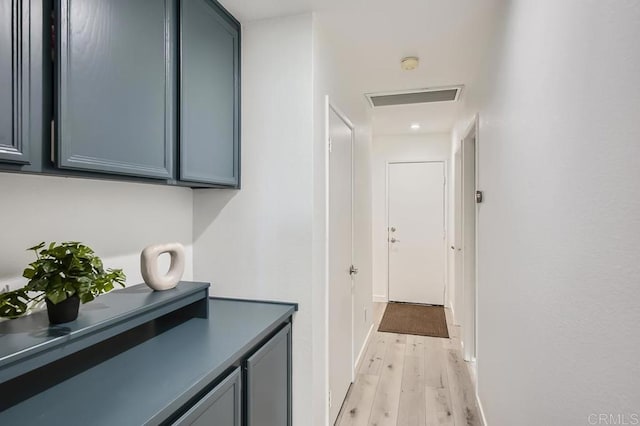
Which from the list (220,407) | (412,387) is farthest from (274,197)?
(412,387)

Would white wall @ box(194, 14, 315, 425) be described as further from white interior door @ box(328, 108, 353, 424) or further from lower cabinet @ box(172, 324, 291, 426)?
white interior door @ box(328, 108, 353, 424)

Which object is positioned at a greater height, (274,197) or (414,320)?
(274,197)

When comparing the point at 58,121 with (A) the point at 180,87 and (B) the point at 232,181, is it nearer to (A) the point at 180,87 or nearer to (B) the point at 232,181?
(A) the point at 180,87

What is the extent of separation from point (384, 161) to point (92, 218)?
14.0ft

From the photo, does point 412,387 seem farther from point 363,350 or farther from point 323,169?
point 323,169

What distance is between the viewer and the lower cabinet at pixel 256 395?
1.12 metres

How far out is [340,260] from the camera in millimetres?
2445

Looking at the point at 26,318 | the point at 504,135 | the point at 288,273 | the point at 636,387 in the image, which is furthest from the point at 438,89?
the point at 26,318

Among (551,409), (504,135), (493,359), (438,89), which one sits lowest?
(493,359)

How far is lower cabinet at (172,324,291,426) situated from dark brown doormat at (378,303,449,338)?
8.25ft

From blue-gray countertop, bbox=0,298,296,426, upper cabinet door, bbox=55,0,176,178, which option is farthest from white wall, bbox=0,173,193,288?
blue-gray countertop, bbox=0,298,296,426

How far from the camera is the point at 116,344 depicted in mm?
1319

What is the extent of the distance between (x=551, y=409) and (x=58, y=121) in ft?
5.40

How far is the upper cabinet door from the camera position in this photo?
3.32 feet
